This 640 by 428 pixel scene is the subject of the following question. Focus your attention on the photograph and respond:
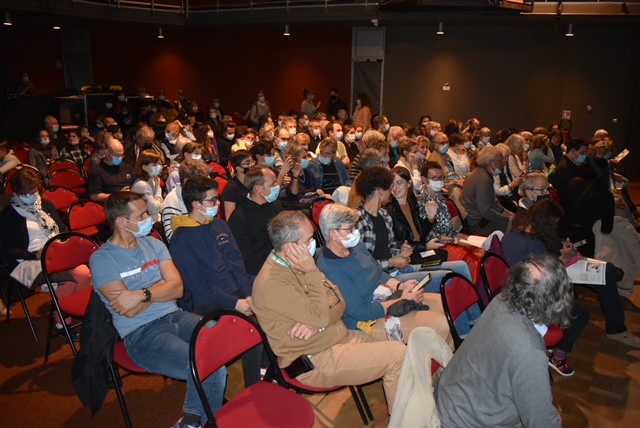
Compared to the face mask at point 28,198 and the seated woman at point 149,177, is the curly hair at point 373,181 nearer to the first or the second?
the seated woman at point 149,177

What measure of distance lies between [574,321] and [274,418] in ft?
7.89

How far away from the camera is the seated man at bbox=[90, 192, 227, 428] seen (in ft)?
8.52

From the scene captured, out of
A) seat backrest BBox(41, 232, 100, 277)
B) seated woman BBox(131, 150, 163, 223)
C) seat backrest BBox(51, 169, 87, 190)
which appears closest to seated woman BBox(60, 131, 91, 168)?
seat backrest BBox(51, 169, 87, 190)

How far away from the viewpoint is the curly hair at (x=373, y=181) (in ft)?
12.4

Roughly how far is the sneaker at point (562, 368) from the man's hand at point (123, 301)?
2947mm

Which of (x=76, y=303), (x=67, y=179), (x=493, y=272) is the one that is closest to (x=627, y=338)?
(x=493, y=272)

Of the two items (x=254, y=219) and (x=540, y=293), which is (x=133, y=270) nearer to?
(x=254, y=219)

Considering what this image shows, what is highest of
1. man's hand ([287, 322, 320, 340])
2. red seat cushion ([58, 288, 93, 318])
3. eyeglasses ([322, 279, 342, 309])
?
eyeglasses ([322, 279, 342, 309])

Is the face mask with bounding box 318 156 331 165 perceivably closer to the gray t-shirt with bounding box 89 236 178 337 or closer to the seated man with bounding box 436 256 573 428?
the gray t-shirt with bounding box 89 236 178 337

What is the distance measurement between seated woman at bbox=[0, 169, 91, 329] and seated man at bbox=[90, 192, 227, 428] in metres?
1.03

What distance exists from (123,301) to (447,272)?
2275mm

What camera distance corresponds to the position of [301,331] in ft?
7.96

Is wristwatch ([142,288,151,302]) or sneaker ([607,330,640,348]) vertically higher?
wristwatch ([142,288,151,302])

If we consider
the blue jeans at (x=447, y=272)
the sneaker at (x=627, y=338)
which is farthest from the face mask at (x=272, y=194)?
the sneaker at (x=627, y=338)
